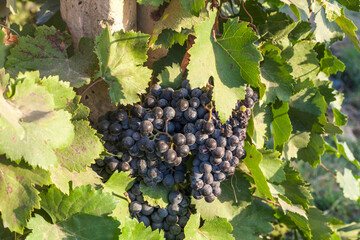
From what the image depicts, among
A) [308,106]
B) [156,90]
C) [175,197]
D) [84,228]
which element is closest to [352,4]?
[308,106]

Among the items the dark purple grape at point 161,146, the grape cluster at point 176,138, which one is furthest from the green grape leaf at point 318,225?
the dark purple grape at point 161,146

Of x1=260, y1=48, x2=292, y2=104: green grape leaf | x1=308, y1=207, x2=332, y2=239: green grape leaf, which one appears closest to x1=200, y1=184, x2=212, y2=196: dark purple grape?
x1=260, y1=48, x2=292, y2=104: green grape leaf

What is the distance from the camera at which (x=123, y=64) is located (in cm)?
94

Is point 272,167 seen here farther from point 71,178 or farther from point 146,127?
point 71,178

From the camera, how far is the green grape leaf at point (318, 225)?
1254mm

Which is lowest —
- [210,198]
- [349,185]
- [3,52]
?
[349,185]

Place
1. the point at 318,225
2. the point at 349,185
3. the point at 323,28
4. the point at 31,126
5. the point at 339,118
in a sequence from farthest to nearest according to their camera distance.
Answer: the point at 349,185 → the point at 339,118 → the point at 318,225 → the point at 323,28 → the point at 31,126

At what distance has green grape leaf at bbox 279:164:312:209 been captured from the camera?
117 centimetres

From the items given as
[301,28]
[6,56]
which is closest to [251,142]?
[301,28]

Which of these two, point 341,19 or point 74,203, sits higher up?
point 341,19

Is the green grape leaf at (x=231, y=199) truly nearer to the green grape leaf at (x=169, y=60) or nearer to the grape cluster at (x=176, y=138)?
the grape cluster at (x=176, y=138)

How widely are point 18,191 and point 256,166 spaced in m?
0.59

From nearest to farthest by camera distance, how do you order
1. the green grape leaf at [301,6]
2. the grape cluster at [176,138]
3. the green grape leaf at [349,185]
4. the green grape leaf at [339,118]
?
the grape cluster at [176,138], the green grape leaf at [301,6], the green grape leaf at [339,118], the green grape leaf at [349,185]

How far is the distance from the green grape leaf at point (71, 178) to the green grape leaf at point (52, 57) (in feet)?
0.71
